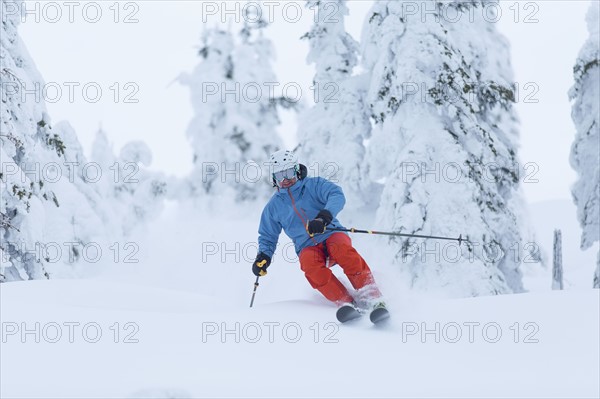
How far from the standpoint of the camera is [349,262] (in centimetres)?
646

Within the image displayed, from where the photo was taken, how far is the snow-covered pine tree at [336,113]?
15516mm

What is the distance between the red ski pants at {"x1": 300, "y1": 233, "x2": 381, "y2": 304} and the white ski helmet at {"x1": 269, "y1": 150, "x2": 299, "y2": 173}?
0.91 metres

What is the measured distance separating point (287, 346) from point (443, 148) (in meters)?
8.72

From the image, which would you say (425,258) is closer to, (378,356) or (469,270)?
(469,270)

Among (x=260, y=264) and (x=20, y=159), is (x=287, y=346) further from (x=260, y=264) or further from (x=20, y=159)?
(x=20, y=159)

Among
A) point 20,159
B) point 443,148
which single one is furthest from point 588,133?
point 20,159

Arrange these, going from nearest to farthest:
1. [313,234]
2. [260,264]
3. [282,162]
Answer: [313,234], [282,162], [260,264]

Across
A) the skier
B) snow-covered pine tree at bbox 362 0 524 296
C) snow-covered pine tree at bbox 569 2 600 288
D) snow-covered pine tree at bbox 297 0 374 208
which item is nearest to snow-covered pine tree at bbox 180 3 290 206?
snow-covered pine tree at bbox 297 0 374 208

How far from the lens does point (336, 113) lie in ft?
53.8

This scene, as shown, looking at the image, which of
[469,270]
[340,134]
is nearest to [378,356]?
[469,270]

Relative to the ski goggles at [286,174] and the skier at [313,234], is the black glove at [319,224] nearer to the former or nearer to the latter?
the skier at [313,234]

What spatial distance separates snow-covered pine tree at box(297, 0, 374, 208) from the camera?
15516 mm

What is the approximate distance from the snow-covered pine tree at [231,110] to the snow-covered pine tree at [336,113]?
11412mm

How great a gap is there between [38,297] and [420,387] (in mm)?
3654
